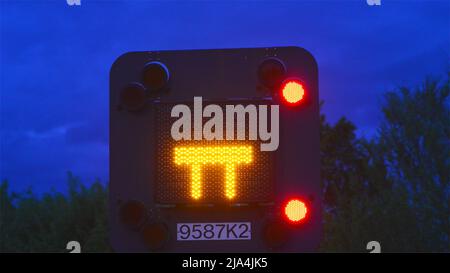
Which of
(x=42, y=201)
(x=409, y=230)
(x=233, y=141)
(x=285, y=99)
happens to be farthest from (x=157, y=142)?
(x=42, y=201)

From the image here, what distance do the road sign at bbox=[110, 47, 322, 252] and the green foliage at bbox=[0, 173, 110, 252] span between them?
15841 millimetres

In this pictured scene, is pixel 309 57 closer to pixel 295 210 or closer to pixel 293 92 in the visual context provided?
pixel 293 92

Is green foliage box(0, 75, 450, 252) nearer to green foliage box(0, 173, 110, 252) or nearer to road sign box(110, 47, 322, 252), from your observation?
green foliage box(0, 173, 110, 252)

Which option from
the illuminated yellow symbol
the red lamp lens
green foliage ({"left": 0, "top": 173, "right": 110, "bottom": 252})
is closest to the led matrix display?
the illuminated yellow symbol

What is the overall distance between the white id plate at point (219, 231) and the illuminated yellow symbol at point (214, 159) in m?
0.18

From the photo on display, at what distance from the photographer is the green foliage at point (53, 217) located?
66.2 feet

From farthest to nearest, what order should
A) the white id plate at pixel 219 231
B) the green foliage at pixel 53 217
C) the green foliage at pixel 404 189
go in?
the green foliage at pixel 53 217 < the green foliage at pixel 404 189 < the white id plate at pixel 219 231

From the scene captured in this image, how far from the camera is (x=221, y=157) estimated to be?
4.13 m

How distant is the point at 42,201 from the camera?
22188mm

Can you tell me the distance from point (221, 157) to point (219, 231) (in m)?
0.47

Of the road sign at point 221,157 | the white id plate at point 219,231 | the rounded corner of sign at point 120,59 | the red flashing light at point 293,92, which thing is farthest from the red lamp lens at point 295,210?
the rounded corner of sign at point 120,59

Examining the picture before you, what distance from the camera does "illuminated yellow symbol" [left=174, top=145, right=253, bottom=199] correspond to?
4.11 meters

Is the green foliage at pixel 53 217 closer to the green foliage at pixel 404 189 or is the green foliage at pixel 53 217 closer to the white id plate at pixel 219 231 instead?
the green foliage at pixel 404 189
